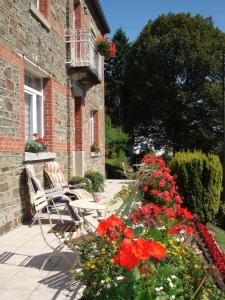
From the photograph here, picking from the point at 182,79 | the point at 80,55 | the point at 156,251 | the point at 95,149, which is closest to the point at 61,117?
the point at 80,55

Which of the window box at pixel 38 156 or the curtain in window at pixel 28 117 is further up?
the curtain in window at pixel 28 117

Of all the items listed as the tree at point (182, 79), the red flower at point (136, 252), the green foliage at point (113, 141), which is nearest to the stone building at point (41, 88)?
the red flower at point (136, 252)

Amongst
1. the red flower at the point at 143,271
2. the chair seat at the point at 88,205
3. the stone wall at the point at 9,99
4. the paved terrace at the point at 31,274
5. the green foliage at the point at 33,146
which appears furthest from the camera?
the green foliage at the point at 33,146

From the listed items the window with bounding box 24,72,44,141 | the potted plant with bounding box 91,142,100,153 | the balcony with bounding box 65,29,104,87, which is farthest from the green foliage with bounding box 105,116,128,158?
the window with bounding box 24,72,44,141

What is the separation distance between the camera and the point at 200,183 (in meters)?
8.18

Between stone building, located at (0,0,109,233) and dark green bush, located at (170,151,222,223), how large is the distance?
309cm

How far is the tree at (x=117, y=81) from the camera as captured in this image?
89.6ft

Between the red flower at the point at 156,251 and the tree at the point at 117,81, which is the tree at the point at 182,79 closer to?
the tree at the point at 117,81

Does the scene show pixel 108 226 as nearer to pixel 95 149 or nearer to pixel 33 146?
pixel 33 146

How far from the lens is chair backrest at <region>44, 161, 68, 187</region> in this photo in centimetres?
810

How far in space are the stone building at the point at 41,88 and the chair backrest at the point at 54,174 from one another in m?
0.15

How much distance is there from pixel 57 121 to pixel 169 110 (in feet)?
55.1

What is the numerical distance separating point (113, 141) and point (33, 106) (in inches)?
517

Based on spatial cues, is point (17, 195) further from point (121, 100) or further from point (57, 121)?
point (121, 100)
